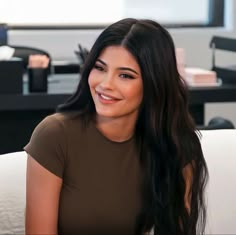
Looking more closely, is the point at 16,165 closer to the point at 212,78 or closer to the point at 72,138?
the point at 72,138

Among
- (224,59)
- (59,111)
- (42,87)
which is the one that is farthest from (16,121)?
(224,59)

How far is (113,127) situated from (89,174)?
0.13 m

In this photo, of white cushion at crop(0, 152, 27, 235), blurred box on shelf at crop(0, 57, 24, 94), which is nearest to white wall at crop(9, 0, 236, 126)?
blurred box on shelf at crop(0, 57, 24, 94)

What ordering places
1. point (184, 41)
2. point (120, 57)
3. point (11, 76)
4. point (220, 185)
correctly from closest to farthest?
1. point (120, 57)
2. point (220, 185)
3. point (11, 76)
4. point (184, 41)

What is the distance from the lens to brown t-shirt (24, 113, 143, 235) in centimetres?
152

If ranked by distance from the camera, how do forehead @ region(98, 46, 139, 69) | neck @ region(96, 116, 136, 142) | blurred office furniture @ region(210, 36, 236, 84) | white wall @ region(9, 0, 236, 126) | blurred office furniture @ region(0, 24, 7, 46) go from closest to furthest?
forehead @ region(98, 46, 139, 69)
neck @ region(96, 116, 136, 142)
blurred office furniture @ region(0, 24, 7, 46)
blurred office furniture @ region(210, 36, 236, 84)
white wall @ region(9, 0, 236, 126)

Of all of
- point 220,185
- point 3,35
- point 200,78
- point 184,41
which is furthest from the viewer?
point 184,41

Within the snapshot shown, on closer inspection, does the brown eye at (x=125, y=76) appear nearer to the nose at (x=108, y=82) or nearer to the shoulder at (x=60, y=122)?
the nose at (x=108, y=82)

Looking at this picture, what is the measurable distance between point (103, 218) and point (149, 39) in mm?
441

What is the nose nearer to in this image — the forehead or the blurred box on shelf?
the forehead

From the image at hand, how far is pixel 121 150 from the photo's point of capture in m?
1.59

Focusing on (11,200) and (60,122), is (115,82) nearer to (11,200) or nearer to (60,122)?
(60,122)

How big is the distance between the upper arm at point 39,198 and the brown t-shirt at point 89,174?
0.02 meters

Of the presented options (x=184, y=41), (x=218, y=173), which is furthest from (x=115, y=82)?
(x=184, y=41)
